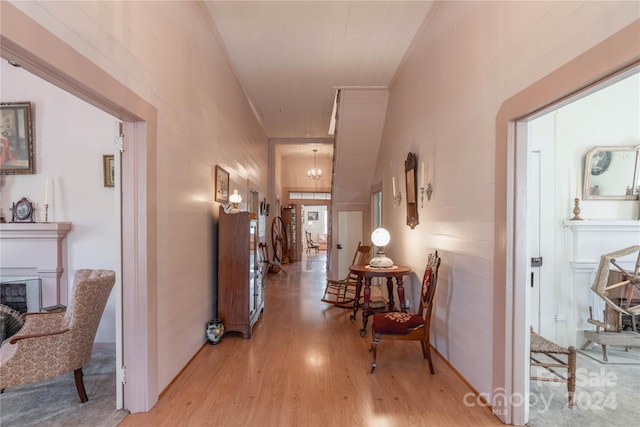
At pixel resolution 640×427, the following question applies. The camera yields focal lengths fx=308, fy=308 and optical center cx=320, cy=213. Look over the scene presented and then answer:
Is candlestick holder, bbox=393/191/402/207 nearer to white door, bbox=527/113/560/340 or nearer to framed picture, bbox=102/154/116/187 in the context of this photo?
white door, bbox=527/113/560/340

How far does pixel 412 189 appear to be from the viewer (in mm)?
4066

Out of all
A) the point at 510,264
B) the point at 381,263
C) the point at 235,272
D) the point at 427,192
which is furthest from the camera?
the point at 381,263

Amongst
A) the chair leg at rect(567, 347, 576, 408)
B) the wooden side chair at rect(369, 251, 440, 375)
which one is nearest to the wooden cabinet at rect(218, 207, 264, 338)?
the wooden side chair at rect(369, 251, 440, 375)

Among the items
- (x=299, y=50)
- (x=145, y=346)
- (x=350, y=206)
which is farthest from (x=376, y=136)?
(x=145, y=346)

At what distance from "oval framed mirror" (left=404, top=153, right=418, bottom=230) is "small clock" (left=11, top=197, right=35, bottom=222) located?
4.51 meters

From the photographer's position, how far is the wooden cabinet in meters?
3.77

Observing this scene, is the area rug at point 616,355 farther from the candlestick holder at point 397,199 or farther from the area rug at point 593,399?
the candlestick holder at point 397,199

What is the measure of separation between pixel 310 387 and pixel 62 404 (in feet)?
6.35

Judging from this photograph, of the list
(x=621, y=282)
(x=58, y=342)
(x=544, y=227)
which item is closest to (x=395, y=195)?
(x=544, y=227)

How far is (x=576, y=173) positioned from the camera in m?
3.40

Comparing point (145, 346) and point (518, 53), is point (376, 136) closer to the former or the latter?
point (518, 53)

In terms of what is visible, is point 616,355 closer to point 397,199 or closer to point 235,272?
point 397,199

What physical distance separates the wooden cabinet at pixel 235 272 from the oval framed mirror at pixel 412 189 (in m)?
2.12

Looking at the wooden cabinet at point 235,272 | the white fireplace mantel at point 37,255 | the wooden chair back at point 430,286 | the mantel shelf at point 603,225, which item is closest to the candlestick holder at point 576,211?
the mantel shelf at point 603,225
